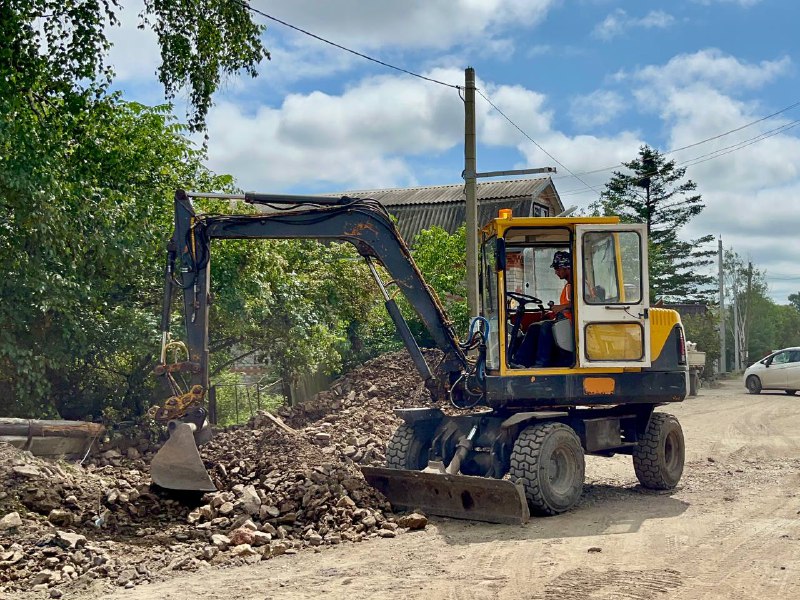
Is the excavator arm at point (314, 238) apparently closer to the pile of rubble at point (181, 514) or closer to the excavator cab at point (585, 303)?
the excavator cab at point (585, 303)

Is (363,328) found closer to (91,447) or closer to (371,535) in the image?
(91,447)

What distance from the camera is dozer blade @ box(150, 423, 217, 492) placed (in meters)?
8.77

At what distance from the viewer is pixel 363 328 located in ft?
65.7

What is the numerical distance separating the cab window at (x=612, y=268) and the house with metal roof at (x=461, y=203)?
23974 mm

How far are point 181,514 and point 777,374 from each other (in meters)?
22.1

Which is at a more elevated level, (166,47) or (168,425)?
(166,47)

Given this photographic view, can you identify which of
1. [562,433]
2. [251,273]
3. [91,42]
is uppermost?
[91,42]

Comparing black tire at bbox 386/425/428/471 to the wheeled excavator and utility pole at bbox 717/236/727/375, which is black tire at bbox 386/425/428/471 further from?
utility pole at bbox 717/236/727/375

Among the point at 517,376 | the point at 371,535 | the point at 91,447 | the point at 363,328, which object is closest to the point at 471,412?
the point at 517,376

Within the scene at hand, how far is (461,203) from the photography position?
3522cm

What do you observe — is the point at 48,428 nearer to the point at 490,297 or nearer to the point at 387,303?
the point at 387,303

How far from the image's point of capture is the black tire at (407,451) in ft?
32.7

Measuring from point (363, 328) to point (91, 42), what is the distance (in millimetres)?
9407

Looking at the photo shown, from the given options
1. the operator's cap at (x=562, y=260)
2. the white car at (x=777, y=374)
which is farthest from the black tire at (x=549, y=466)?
the white car at (x=777, y=374)
